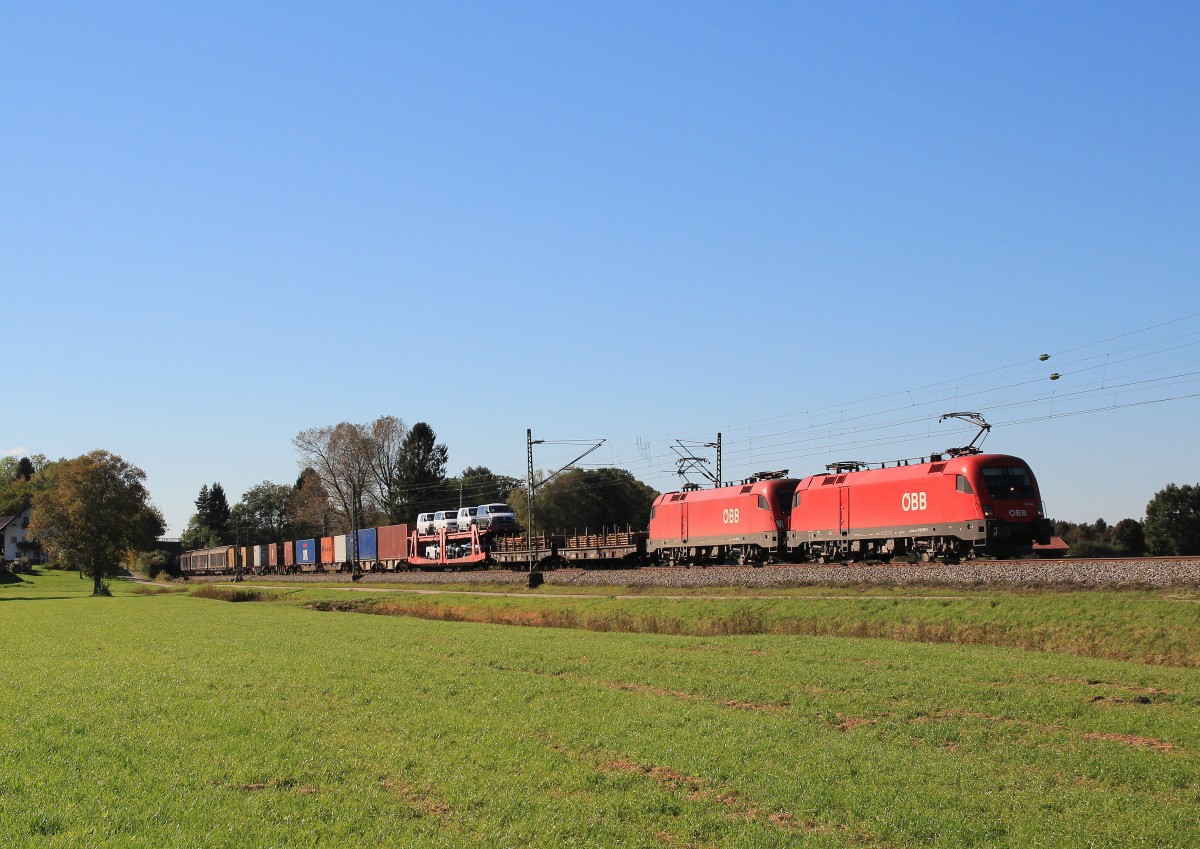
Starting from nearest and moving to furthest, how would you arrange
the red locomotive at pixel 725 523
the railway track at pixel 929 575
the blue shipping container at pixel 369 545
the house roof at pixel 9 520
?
the railway track at pixel 929 575, the red locomotive at pixel 725 523, the blue shipping container at pixel 369 545, the house roof at pixel 9 520

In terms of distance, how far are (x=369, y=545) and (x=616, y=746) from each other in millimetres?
79982

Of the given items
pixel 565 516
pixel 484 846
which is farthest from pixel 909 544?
pixel 565 516

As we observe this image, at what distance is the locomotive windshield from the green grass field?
12.2m

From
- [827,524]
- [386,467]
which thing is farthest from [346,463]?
[827,524]

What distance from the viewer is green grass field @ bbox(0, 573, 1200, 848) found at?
36.9 ft

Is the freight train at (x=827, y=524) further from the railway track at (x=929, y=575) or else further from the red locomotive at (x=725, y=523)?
the railway track at (x=929, y=575)

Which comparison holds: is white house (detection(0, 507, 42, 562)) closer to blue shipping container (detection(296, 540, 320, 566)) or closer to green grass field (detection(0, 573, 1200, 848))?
blue shipping container (detection(296, 540, 320, 566))

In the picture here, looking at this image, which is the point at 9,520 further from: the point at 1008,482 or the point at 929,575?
the point at 1008,482

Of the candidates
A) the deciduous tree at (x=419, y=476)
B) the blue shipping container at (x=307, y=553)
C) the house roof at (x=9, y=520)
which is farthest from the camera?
the house roof at (x=9, y=520)

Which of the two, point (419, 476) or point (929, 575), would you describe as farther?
point (419, 476)

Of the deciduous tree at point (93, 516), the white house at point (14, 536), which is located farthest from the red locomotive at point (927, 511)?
the white house at point (14, 536)

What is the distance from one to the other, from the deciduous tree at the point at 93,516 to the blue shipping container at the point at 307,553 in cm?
1886

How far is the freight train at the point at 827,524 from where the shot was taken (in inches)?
1549

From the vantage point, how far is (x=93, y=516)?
285 feet
